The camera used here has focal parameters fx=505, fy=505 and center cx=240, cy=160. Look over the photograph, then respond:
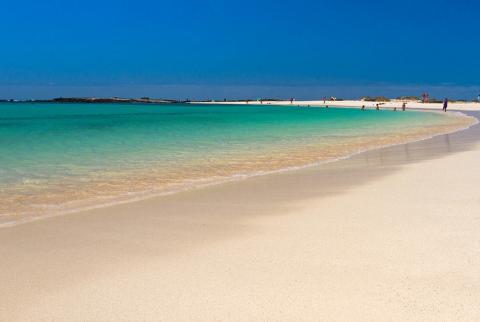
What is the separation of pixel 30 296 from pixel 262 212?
121 inches

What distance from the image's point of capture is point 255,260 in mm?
4086

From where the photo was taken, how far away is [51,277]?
3.74m

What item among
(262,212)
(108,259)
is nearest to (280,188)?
(262,212)

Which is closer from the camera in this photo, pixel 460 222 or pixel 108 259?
pixel 108 259

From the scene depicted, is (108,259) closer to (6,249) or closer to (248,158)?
(6,249)

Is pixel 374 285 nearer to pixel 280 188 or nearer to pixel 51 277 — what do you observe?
pixel 51 277

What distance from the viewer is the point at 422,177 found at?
8.32 m

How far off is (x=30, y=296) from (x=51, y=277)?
36cm

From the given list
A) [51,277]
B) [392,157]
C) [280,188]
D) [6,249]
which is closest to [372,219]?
[280,188]

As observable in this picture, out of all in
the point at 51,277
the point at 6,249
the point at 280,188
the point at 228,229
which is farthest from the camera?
the point at 280,188

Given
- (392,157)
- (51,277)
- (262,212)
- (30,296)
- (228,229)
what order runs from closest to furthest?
1. (30,296)
2. (51,277)
3. (228,229)
4. (262,212)
5. (392,157)

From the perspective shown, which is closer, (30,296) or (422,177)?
(30,296)

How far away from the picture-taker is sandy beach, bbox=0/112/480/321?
125 inches

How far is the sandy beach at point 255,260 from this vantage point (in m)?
3.17
